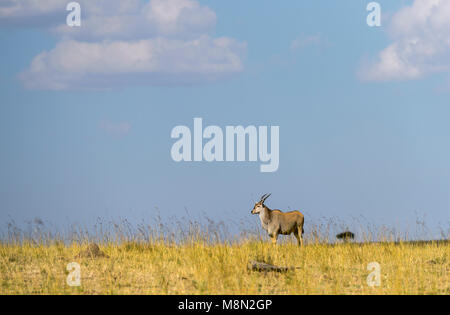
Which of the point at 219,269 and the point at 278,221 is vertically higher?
the point at 278,221

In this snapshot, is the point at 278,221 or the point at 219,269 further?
the point at 278,221

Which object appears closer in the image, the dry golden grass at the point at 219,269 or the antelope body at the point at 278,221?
the dry golden grass at the point at 219,269

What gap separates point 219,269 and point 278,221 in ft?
23.5

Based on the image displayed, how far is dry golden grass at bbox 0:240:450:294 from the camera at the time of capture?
9898 mm

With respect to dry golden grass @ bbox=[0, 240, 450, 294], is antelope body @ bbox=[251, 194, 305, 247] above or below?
above

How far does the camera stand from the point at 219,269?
10.9 m

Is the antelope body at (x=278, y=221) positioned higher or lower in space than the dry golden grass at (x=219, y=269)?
higher

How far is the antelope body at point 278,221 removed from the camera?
1775 cm

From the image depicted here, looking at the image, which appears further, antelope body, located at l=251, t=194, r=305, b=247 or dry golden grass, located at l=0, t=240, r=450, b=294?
antelope body, located at l=251, t=194, r=305, b=247

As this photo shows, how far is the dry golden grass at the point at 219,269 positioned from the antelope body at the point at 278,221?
1632 millimetres

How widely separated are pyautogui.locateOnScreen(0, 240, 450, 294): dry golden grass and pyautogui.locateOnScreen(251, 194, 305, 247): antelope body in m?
1.63
